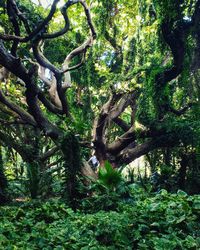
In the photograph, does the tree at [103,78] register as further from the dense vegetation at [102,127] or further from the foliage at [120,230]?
the foliage at [120,230]

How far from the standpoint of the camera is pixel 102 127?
1069cm

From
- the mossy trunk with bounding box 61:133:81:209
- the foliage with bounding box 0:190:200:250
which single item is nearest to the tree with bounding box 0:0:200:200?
the mossy trunk with bounding box 61:133:81:209

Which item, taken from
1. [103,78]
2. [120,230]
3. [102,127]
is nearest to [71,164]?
[120,230]

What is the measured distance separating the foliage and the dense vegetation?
17 mm

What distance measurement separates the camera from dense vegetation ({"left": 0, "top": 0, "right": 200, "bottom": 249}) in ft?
13.9

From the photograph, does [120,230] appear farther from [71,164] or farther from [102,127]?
[102,127]

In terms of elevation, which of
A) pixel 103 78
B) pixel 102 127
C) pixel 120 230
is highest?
pixel 103 78

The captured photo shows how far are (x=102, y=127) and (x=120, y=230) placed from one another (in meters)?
6.80

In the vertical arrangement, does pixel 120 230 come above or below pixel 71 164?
below

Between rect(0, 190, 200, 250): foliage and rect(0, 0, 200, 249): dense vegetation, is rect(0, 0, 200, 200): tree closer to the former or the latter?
rect(0, 0, 200, 249): dense vegetation

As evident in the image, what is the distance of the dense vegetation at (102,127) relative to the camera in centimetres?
423

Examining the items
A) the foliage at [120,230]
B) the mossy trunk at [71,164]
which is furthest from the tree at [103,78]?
the foliage at [120,230]

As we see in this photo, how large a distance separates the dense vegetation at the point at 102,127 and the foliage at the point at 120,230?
0.05 ft

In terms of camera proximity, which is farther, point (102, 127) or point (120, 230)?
point (102, 127)
